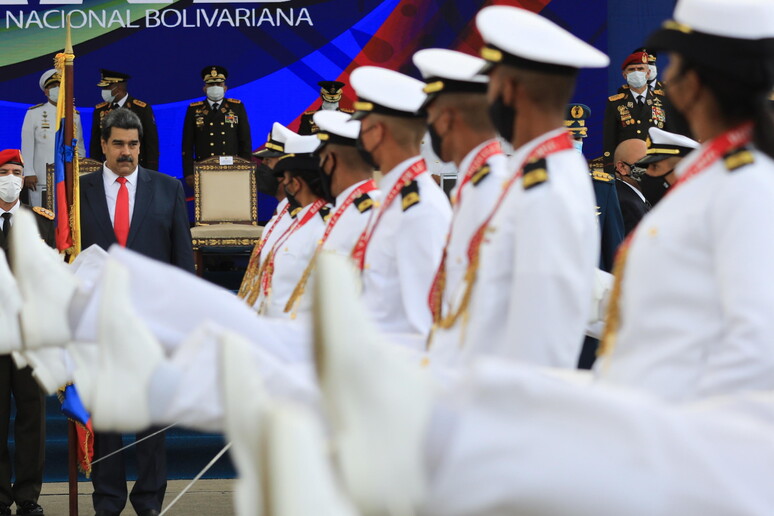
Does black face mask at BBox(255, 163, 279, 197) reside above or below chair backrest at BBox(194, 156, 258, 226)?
above

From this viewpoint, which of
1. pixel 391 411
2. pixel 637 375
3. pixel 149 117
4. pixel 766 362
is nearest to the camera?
pixel 391 411

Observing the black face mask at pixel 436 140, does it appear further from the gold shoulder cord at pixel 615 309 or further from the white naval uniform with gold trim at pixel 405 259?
the gold shoulder cord at pixel 615 309

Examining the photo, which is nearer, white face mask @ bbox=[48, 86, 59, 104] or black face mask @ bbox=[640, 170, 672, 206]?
black face mask @ bbox=[640, 170, 672, 206]

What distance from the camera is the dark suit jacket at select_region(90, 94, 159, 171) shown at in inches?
398

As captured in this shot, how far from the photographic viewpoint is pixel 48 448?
6617 millimetres

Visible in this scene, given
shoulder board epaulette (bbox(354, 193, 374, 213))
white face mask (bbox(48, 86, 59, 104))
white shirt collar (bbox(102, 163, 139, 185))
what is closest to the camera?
shoulder board epaulette (bbox(354, 193, 374, 213))

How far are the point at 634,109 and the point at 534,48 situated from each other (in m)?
7.26

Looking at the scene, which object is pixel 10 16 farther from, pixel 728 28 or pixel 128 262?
pixel 728 28

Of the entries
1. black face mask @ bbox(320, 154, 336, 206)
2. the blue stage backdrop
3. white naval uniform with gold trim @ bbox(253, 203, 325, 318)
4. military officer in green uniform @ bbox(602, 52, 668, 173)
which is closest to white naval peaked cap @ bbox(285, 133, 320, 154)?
white naval uniform with gold trim @ bbox(253, 203, 325, 318)

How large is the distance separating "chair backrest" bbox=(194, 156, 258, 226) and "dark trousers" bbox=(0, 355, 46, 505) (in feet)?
11.1

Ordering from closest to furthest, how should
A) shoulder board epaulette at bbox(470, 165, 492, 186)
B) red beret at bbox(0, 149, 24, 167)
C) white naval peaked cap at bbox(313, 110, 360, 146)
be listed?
→ 1. shoulder board epaulette at bbox(470, 165, 492, 186)
2. white naval peaked cap at bbox(313, 110, 360, 146)
3. red beret at bbox(0, 149, 24, 167)

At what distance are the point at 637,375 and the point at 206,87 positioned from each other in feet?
29.6

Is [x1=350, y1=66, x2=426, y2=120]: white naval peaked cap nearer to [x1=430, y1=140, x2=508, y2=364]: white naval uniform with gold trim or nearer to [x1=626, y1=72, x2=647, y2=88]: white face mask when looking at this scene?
[x1=430, y1=140, x2=508, y2=364]: white naval uniform with gold trim

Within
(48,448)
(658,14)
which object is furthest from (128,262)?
(658,14)
